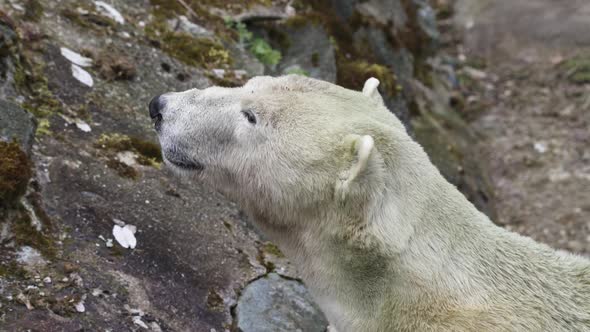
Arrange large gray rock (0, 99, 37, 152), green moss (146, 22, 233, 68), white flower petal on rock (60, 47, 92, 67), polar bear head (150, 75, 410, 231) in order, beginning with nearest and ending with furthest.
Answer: polar bear head (150, 75, 410, 231) → large gray rock (0, 99, 37, 152) → white flower petal on rock (60, 47, 92, 67) → green moss (146, 22, 233, 68)

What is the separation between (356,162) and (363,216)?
34 centimetres

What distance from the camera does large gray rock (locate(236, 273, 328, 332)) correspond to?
17.5 feet

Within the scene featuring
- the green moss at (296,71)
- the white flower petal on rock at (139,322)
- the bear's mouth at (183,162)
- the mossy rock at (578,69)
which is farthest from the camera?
the mossy rock at (578,69)

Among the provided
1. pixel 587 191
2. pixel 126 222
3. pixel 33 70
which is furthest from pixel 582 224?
pixel 33 70

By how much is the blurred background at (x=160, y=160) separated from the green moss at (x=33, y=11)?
0.03 metres

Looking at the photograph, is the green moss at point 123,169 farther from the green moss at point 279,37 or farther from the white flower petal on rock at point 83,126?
the green moss at point 279,37

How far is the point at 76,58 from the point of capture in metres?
6.79

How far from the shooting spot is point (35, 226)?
15.8 ft

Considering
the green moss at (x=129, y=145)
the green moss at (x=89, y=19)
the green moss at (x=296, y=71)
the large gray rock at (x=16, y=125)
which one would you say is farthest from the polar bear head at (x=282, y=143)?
the green moss at (x=296, y=71)

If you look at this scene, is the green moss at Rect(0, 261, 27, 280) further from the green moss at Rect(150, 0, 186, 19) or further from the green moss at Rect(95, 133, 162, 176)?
the green moss at Rect(150, 0, 186, 19)

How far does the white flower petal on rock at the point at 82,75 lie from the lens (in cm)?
658

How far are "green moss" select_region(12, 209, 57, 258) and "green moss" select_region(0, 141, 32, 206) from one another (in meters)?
0.17

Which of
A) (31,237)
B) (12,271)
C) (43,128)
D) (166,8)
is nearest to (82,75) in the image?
(43,128)

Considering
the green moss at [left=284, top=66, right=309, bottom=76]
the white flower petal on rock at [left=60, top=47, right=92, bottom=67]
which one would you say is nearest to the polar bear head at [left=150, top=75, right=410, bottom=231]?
the white flower petal on rock at [left=60, top=47, right=92, bottom=67]
